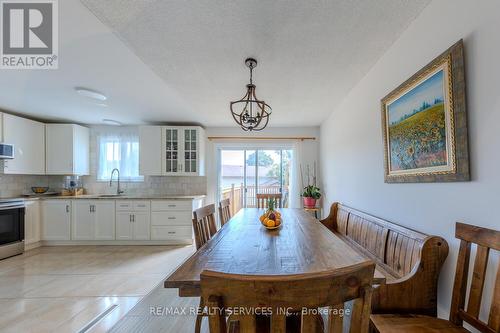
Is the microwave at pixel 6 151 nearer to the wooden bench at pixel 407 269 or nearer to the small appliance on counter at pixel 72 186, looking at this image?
the small appliance on counter at pixel 72 186

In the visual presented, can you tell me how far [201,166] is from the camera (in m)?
4.58

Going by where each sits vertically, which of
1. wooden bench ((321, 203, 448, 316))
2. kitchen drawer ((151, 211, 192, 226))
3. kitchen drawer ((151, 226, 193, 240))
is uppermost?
wooden bench ((321, 203, 448, 316))

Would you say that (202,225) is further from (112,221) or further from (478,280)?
(112,221)

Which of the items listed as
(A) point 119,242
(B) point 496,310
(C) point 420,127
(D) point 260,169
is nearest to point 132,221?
(A) point 119,242

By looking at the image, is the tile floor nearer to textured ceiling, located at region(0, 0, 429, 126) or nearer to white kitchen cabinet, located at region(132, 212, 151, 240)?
white kitchen cabinet, located at region(132, 212, 151, 240)

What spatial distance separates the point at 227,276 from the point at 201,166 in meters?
4.10

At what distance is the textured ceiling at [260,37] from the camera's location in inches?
56.2

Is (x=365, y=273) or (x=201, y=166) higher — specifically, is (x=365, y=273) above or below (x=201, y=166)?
below

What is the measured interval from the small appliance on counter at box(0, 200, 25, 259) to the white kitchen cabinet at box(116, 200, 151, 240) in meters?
1.32

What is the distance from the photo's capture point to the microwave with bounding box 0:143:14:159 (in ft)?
11.0

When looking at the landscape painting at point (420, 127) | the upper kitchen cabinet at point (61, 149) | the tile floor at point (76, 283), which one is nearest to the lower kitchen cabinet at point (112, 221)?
the tile floor at point (76, 283)

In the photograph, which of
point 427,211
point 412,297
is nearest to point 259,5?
point 427,211

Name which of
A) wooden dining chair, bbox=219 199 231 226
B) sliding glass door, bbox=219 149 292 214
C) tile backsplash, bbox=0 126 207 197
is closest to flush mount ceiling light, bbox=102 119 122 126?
tile backsplash, bbox=0 126 207 197

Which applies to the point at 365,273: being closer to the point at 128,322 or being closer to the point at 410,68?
the point at 410,68
